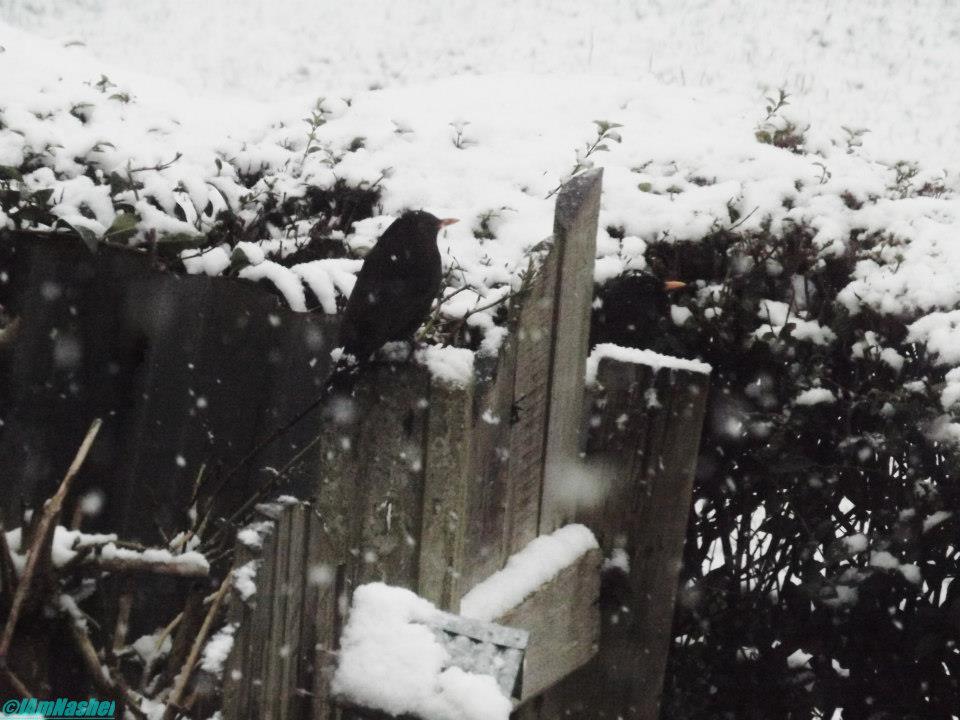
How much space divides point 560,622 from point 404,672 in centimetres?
79

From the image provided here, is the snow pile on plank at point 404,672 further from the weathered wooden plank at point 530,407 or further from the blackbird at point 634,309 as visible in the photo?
the blackbird at point 634,309

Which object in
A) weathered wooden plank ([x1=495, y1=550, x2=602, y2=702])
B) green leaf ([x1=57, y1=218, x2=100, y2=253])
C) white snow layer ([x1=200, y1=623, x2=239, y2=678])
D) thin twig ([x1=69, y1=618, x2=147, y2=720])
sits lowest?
weathered wooden plank ([x1=495, y1=550, x2=602, y2=702])

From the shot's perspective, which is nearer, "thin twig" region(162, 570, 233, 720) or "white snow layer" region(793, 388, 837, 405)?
"thin twig" region(162, 570, 233, 720)

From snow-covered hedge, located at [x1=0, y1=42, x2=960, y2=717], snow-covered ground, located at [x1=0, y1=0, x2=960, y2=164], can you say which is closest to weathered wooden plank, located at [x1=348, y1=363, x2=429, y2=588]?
snow-covered hedge, located at [x1=0, y1=42, x2=960, y2=717]

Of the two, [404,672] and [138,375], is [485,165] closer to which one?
[138,375]

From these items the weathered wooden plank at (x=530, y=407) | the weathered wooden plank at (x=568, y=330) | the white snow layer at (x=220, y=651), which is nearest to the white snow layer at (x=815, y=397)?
the weathered wooden plank at (x=568, y=330)

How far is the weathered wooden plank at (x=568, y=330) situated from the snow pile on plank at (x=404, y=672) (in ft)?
2.09

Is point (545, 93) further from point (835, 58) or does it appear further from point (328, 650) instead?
point (835, 58)

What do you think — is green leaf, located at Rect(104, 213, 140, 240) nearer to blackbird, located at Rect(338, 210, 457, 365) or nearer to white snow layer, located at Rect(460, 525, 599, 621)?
blackbird, located at Rect(338, 210, 457, 365)

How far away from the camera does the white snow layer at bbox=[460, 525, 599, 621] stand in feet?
4.83

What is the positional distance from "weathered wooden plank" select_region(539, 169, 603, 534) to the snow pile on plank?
0.64 metres

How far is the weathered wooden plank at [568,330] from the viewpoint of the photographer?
5.11ft

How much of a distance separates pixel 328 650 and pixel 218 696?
19 cm

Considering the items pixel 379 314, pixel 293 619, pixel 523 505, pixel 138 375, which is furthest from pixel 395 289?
pixel 138 375
